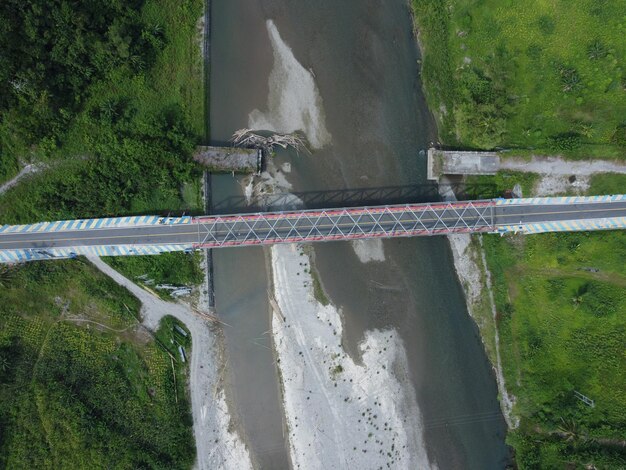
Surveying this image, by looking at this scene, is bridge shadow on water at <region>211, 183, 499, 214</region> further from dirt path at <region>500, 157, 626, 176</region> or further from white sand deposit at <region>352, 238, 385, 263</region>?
dirt path at <region>500, 157, 626, 176</region>

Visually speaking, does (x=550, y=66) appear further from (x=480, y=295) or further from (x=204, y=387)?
(x=204, y=387)

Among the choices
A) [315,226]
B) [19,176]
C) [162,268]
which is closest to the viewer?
[315,226]

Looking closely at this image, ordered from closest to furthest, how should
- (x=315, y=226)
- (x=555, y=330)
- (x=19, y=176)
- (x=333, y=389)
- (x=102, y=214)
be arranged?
(x=315, y=226)
(x=19, y=176)
(x=102, y=214)
(x=555, y=330)
(x=333, y=389)

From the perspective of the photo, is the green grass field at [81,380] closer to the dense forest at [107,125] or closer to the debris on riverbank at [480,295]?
the dense forest at [107,125]

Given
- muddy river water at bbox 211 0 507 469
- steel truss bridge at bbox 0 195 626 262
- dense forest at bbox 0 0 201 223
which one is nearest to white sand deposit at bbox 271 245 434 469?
muddy river water at bbox 211 0 507 469

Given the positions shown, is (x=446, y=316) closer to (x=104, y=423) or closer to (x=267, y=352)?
(x=267, y=352)

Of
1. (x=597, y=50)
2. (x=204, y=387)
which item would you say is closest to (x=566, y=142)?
(x=597, y=50)

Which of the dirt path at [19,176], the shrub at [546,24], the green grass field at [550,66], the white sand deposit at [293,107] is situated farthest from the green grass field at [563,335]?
the dirt path at [19,176]
